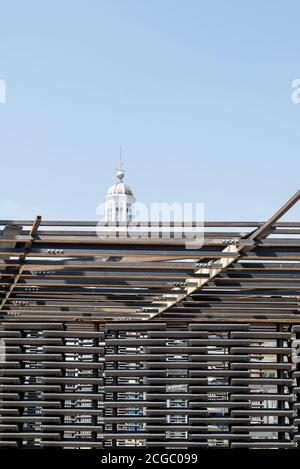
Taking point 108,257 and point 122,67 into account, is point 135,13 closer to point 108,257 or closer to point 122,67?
point 108,257

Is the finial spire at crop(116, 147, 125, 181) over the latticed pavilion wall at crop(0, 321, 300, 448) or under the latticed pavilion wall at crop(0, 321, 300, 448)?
over

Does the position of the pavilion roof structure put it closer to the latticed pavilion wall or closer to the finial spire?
the latticed pavilion wall

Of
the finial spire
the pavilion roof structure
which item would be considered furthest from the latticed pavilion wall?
the finial spire

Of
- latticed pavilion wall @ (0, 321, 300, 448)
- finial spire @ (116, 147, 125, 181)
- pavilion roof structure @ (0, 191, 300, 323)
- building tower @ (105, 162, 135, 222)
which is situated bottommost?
latticed pavilion wall @ (0, 321, 300, 448)

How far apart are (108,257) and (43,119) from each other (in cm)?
1346

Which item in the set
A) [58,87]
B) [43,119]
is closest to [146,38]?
[58,87]

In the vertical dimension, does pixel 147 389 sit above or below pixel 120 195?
below

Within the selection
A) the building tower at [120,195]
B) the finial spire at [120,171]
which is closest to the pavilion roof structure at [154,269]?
the building tower at [120,195]

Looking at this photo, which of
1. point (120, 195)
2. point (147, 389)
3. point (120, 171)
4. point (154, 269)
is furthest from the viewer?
point (120, 171)

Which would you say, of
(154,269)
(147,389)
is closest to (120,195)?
(147,389)

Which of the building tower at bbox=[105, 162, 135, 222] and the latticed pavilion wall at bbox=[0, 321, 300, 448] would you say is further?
the building tower at bbox=[105, 162, 135, 222]

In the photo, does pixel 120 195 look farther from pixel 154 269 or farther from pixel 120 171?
pixel 154 269

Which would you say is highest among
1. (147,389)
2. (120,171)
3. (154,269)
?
(120,171)

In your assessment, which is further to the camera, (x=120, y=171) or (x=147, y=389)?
(x=120, y=171)
